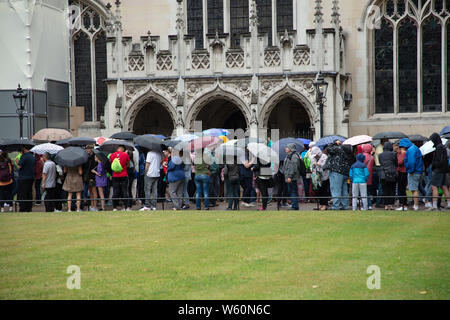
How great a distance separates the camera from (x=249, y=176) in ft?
65.5

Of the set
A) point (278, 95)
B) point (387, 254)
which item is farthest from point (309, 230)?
point (278, 95)

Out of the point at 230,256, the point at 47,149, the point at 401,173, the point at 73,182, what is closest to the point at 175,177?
the point at 73,182

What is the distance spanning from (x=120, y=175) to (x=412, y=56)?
51.9ft

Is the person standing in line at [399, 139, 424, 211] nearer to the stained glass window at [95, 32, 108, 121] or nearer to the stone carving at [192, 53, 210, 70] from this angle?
the stone carving at [192, 53, 210, 70]

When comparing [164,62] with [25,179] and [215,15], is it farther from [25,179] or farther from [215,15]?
[25,179]

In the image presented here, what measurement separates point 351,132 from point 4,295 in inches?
948

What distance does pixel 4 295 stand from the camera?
8.66 metres

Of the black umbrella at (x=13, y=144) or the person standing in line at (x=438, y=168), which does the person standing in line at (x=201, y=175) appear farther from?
the person standing in line at (x=438, y=168)

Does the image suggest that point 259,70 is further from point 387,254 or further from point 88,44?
point 387,254

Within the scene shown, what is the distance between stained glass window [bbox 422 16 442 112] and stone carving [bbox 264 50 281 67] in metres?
6.06

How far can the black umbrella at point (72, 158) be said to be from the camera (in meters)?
19.1

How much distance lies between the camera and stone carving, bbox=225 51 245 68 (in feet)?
97.7

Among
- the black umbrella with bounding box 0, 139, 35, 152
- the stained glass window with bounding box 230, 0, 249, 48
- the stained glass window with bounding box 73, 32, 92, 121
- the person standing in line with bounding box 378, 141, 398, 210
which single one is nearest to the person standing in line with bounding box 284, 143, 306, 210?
the person standing in line with bounding box 378, 141, 398, 210
